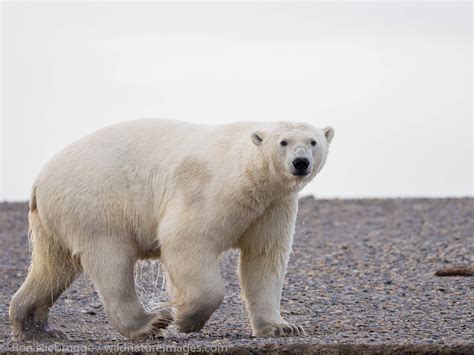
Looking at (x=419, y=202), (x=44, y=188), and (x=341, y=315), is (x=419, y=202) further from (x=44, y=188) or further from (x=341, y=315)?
(x=44, y=188)

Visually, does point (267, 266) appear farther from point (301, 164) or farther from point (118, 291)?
point (118, 291)

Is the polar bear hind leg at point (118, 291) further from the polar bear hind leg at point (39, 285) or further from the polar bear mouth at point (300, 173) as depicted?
the polar bear mouth at point (300, 173)

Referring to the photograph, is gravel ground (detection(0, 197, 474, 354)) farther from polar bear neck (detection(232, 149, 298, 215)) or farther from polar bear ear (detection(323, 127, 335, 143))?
polar bear ear (detection(323, 127, 335, 143))

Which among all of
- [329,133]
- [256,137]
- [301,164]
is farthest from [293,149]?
[329,133]

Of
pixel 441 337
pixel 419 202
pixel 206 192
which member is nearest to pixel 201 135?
pixel 206 192

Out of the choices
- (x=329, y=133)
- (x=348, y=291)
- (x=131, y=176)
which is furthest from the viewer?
(x=348, y=291)

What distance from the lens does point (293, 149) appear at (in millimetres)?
6730

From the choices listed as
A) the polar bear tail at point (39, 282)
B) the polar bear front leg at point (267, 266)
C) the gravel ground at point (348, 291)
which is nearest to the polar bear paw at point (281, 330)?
the polar bear front leg at point (267, 266)

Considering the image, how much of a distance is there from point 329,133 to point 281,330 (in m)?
1.38

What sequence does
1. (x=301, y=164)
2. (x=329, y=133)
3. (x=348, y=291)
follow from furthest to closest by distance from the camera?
(x=348, y=291)
(x=329, y=133)
(x=301, y=164)

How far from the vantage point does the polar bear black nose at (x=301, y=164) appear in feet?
21.8

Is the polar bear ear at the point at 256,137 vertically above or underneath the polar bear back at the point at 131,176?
above

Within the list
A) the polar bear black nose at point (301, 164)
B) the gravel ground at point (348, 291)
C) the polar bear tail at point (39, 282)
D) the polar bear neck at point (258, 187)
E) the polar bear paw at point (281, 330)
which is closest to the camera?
the polar bear black nose at point (301, 164)

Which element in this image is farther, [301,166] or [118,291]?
[118,291]
